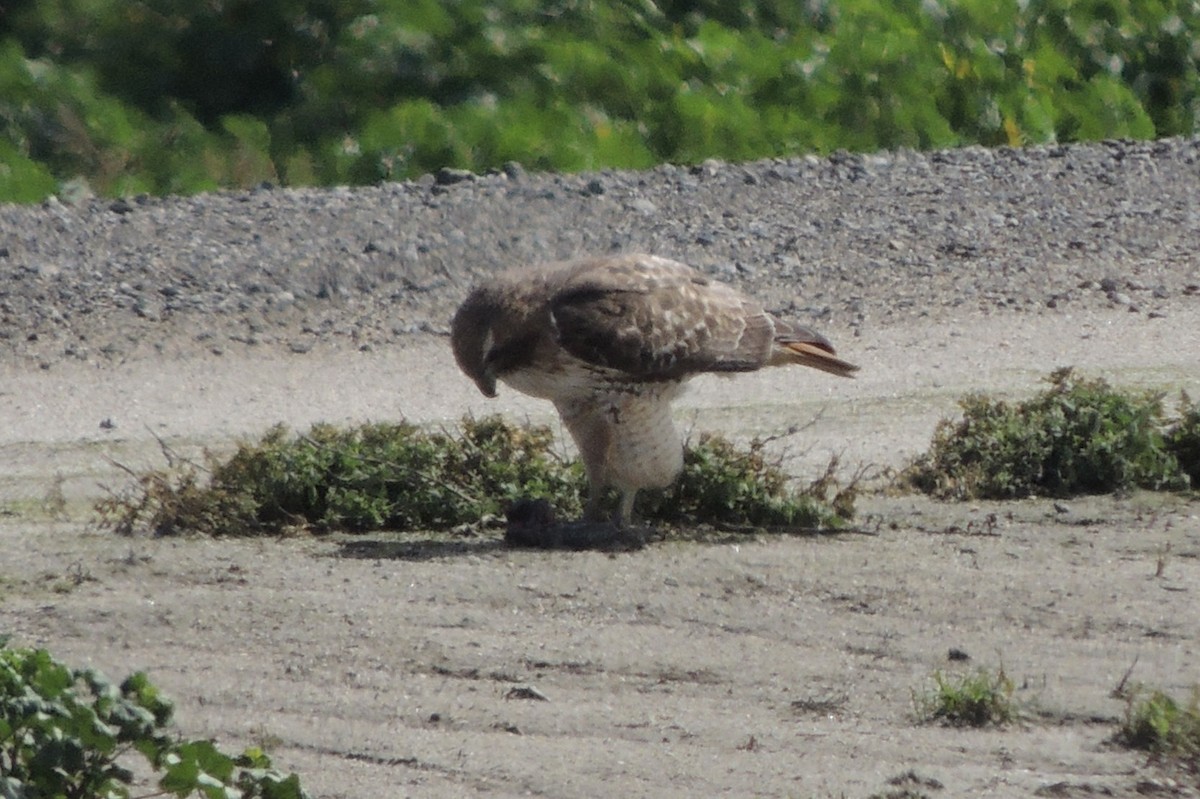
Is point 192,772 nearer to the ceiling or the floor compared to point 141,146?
nearer to the floor

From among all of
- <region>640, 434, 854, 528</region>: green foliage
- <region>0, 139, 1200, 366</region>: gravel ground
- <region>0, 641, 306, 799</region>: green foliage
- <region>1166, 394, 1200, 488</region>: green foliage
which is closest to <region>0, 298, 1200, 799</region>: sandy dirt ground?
<region>640, 434, 854, 528</region>: green foliage

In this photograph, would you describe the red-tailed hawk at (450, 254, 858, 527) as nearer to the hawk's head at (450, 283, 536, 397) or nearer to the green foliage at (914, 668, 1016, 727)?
the hawk's head at (450, 283, 536, 397)

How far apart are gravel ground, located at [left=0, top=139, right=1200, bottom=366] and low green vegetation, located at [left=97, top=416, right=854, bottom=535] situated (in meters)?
3.34

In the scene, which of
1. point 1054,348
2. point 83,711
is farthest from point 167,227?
point 83,711

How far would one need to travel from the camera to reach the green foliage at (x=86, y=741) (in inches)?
143

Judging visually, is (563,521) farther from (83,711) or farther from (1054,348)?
(1054,348)

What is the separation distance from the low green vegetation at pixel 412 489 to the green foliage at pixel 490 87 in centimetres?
684

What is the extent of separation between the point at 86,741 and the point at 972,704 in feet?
7.20

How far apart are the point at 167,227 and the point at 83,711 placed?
907cm

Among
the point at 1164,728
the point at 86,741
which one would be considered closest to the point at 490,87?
the point at 1164,728

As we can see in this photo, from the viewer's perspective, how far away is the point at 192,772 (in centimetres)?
363

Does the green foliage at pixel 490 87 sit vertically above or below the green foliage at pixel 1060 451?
above

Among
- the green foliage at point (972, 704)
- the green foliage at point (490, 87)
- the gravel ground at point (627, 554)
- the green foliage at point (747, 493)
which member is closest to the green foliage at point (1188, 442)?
the gravel ground at point (627, 554)

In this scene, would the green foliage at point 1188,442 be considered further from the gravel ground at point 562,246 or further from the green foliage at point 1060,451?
the gravel ground at point 562,246
